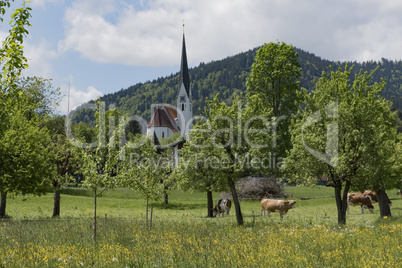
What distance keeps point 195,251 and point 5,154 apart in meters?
19.5

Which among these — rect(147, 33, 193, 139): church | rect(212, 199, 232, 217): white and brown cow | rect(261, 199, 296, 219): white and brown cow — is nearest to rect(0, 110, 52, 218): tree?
rect(212, 199, 232, 217): white and brown cow

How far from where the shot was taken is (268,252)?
37.3 ft

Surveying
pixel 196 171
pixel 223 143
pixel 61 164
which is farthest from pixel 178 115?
pixel 223 143

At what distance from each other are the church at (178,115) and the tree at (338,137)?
12601 cm

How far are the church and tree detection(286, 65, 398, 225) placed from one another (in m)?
126

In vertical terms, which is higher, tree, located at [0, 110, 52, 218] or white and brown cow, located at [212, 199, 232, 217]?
tree, located at [0, 110, 52, 218]

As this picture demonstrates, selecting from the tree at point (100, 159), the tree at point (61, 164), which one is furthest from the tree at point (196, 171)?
the tree at point (61, 164)

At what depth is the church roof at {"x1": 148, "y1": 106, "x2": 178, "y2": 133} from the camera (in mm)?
157500

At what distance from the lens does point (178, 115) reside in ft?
556

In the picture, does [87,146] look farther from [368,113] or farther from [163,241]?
[368,113]

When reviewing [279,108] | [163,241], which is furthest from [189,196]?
[163,241]

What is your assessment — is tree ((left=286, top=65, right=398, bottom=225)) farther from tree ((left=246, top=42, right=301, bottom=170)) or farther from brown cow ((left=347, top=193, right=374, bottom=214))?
tree ((left=246, top=42, right=301, bottom=170))

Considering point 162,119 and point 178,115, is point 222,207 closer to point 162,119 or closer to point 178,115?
point 162,119

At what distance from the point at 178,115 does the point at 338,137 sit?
148 m
